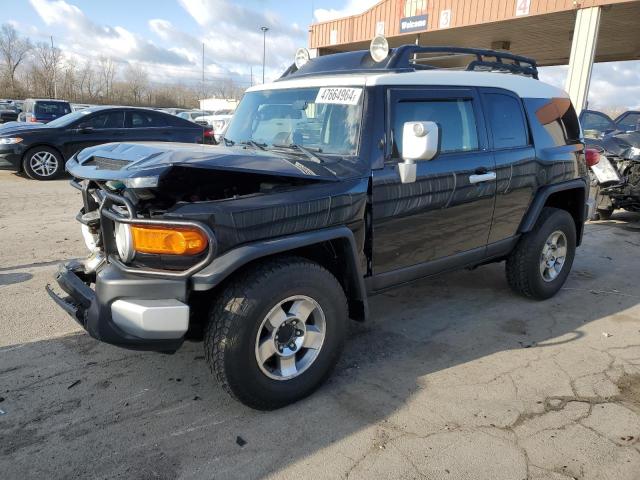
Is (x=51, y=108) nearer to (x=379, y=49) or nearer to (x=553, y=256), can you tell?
(x=379, y=49)

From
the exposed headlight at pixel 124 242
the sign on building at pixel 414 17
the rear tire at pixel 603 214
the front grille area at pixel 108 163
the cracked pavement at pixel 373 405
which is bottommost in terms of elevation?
the cracked pavement at pixel 373 405

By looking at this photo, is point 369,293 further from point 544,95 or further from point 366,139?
point 544,95

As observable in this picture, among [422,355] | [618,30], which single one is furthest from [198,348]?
[618,30]

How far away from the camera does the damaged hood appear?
2.37 m

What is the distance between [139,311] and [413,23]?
16.2 m

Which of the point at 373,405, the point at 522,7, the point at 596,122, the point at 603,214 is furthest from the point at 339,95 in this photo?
the point at 522,7

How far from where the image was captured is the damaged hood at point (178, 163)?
237cm

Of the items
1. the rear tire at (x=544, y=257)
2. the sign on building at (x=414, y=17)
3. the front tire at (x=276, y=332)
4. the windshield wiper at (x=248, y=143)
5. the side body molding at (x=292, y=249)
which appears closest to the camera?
the side body molding at (x=292, y=249)

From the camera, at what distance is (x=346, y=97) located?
322cm

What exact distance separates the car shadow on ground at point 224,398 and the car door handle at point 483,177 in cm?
121

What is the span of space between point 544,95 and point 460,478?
11.8 ft

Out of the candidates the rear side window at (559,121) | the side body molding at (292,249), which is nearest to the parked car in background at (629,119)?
the rear side window at (559,121)

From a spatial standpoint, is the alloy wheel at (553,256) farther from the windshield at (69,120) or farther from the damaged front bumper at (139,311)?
the windshield at (69,120)

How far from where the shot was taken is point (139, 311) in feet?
7.79
